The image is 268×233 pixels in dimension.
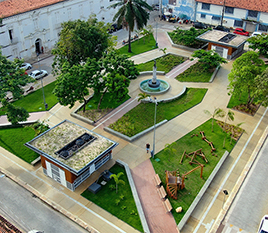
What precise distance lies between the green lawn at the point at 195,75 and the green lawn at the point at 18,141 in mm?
27284

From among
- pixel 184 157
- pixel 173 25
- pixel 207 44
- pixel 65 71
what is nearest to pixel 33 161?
pixel 65 71

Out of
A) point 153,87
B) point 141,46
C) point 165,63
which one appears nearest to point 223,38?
point 165,63

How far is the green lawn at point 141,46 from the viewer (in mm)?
68625

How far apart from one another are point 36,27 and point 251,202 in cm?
5183

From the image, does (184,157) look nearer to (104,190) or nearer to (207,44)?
(104,190)

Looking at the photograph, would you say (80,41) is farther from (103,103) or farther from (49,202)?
(49,202)

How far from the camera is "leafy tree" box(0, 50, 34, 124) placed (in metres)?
39.1

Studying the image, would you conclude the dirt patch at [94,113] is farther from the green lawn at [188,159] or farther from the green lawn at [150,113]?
the green lawn at [188,159]

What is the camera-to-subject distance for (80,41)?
1886 inches

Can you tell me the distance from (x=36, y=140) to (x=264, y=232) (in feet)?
84.9

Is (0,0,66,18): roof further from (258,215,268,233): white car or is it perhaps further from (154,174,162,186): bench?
(258,215,268,233): white car

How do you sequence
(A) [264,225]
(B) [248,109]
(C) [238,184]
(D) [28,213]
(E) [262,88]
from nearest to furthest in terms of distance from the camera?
(A) [264,225] < (D) [28,213] < (C) [238,184] < (E) [262,88] < (B) [248,109]

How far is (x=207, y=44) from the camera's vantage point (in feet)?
230

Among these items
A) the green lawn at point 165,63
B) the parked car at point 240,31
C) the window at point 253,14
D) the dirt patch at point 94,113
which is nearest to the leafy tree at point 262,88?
the green lawn at point 165,63
